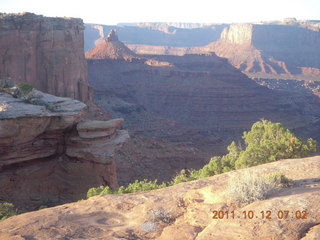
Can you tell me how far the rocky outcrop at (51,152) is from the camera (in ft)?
53.2

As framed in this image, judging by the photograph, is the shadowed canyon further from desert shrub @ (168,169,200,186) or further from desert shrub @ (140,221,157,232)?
desert shrub @ (168,169,200,186)

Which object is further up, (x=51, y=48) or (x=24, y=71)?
(x=51, y=48)

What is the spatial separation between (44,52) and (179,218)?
83.3ft

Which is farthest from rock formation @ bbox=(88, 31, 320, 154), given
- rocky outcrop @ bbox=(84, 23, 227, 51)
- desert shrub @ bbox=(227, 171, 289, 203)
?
rocky outcrop @ bbox=(84, 23, 227, 51)

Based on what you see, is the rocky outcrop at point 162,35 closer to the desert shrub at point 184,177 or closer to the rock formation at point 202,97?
the rock formation at point 202,97

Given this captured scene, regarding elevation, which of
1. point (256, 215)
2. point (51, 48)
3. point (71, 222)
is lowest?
point (71, 222)

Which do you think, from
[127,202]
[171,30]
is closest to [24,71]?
[127,202]

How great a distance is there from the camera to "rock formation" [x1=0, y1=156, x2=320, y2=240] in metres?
6.33

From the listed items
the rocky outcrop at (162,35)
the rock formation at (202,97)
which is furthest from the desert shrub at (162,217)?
the rocky outcrop at (162,35)

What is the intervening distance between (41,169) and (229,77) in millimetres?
50855

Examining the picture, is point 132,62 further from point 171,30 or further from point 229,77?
point 171,30

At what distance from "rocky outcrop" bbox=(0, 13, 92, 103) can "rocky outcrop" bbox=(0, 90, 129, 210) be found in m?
11.4

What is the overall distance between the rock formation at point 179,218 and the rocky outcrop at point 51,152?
29.1 ft

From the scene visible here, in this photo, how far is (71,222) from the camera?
7.31m
